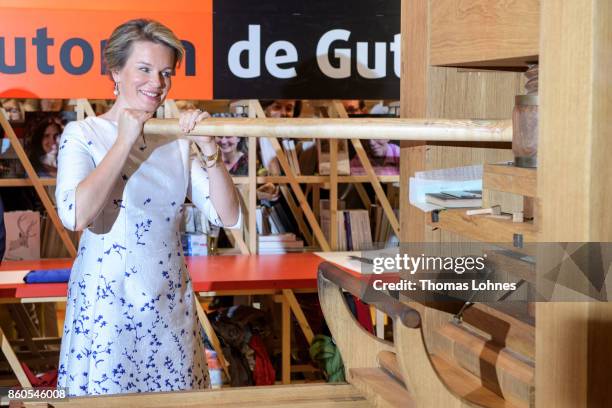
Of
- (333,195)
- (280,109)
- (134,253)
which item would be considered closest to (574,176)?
(134,253)

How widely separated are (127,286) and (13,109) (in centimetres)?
382

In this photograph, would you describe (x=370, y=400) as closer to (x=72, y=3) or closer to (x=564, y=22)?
(x=564, y=22)

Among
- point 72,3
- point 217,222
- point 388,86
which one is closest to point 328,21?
point 388,86

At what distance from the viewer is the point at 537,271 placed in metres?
1.27

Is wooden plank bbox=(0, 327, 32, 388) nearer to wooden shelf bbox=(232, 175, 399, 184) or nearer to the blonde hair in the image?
wooden shelf bbox=(232, 175, 399, 184)

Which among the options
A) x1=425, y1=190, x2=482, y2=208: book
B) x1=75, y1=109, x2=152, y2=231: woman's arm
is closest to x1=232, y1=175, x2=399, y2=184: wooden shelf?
x1=75, y1=109, x2=152, y2=231: woman's arm

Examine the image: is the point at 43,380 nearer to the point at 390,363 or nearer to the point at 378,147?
the point at 378,147

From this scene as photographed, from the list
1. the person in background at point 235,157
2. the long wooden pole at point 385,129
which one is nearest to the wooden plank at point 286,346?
the person in background at point 235,157

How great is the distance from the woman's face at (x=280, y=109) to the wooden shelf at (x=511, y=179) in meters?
4.48

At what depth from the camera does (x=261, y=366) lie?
16.3 ft

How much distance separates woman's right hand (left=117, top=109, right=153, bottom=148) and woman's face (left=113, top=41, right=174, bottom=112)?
9.3 inches

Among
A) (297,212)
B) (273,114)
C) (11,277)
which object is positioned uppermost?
(273,114)

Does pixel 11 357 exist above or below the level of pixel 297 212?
below

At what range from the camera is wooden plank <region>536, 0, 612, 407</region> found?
3.85ft
